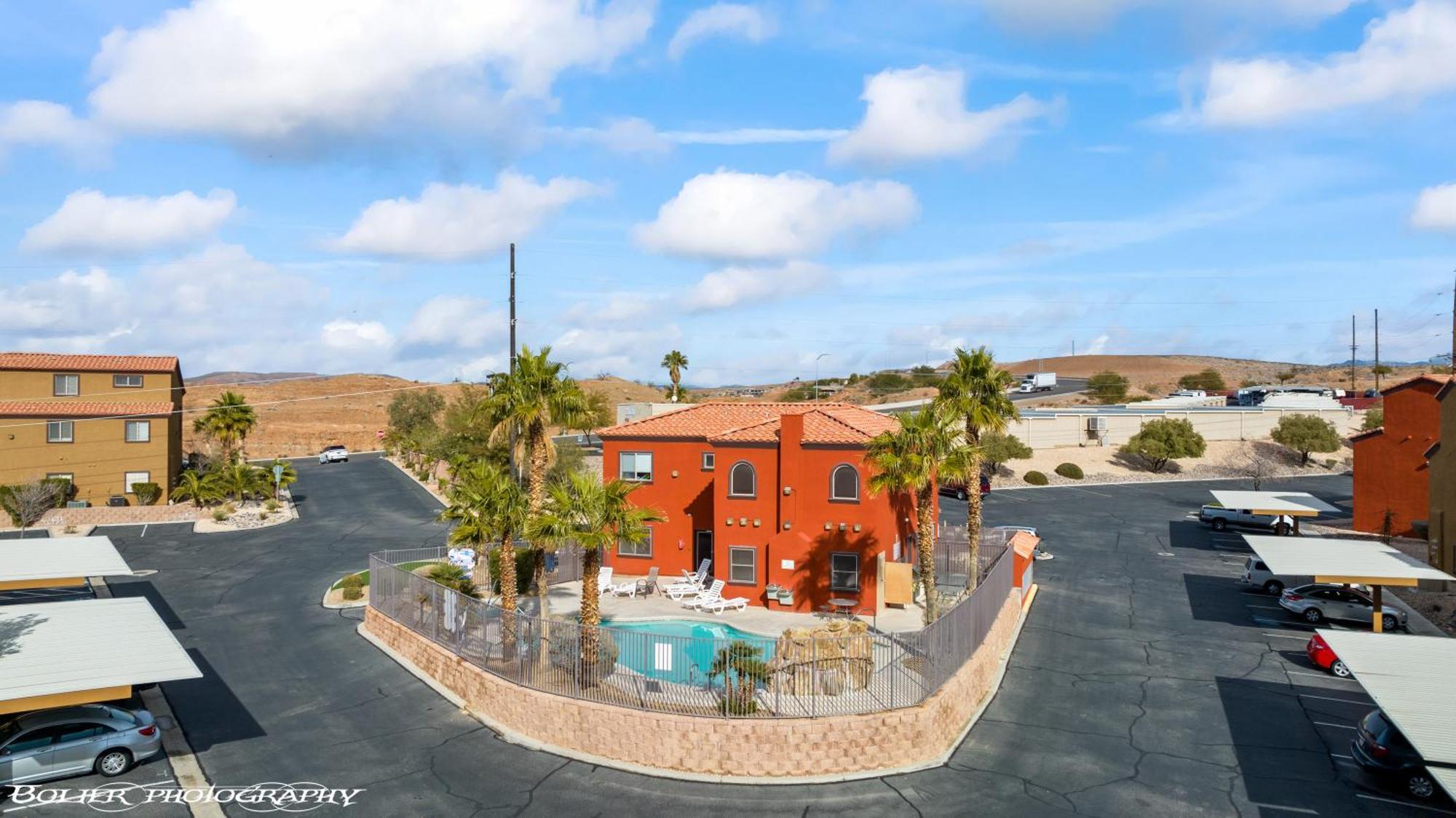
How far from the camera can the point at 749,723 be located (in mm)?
18047


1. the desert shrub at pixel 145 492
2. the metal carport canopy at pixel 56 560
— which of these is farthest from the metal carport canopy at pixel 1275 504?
the desert shrub at pixel 145 492

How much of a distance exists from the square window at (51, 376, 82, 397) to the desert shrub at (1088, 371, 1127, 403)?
4287 inches

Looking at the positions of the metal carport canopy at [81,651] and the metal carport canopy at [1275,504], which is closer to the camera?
the metal carport canopy at [81,651]

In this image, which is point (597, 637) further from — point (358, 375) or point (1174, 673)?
point (358, 375)

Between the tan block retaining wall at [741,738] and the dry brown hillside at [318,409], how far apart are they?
192ft

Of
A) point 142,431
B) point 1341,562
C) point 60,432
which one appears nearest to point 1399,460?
point 1341,562

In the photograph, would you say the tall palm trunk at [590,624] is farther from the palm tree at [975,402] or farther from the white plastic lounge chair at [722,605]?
the palm tree at [975,402]

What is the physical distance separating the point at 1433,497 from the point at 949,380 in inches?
960

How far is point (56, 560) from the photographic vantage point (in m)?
28.5

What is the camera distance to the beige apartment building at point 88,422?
5044cm

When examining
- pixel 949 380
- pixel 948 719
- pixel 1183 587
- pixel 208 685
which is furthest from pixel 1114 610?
pixel 208 685

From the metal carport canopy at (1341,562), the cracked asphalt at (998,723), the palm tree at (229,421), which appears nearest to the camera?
the cracked asphalt at (998,723)

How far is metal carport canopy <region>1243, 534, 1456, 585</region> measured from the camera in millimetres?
27016

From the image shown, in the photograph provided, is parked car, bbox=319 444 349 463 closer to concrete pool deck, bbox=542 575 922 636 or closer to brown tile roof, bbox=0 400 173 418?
brown tile roof, bbox=0 400 173 418
